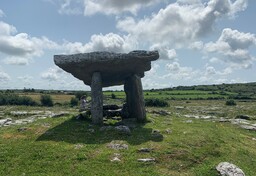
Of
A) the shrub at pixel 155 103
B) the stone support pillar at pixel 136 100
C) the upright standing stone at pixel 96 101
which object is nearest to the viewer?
the upright standing stone at pixel 96 101

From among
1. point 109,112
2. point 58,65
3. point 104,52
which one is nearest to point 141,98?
point 109,112

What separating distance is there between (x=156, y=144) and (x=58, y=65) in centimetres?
1120

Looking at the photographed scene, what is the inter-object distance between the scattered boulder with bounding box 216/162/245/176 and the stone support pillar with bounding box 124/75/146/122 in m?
11.5

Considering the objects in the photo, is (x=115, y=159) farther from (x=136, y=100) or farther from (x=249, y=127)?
(x=249, y=127)

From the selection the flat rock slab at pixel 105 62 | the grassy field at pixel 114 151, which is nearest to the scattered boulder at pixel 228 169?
the grassy field at pixel 114 151

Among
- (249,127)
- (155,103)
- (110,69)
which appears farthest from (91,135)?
(155,103)

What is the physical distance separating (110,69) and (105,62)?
220cm

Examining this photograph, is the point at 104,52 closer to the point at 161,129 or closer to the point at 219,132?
the point at 161,129

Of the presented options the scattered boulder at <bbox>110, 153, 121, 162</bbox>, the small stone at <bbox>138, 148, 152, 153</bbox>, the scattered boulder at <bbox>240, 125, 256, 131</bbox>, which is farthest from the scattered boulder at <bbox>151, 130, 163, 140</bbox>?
the scattered boulder at <bbox>240, 125, 256, 131</bbox>

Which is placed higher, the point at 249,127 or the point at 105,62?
the point at 105,62

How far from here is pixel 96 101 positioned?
88.7 feet

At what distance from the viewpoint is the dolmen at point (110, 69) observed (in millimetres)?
26062

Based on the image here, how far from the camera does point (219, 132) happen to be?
2609 cm

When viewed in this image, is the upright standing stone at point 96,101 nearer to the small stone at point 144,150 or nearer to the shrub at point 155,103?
the small stone at point 144,150
